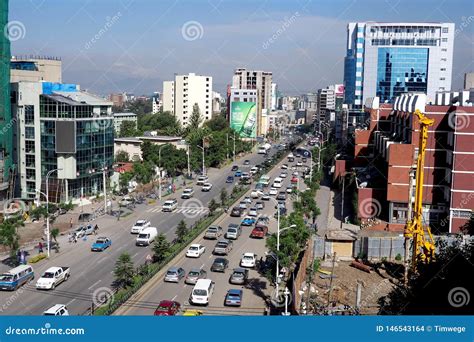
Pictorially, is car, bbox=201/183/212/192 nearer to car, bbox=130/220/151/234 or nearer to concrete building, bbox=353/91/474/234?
concrete building, bbox=353/91/474/234

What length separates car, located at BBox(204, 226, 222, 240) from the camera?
1434cm

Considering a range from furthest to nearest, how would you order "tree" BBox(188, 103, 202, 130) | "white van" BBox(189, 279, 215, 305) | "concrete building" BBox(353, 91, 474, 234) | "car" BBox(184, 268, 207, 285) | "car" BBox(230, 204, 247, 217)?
"tree" BBox(188, 103, 202, 130)
"car" BBox(230, 204, 247, 217)
"concrete building" BBox(353, 91, 474, 234)
"car" BBox(184, 268, 207, 285)
"white van" BBox(189, 279, 215, 305)

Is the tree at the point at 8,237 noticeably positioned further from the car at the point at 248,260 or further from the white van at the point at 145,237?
the car at the point at 248,260

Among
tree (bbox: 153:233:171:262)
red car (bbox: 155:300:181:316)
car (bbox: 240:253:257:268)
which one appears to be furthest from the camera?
car (bbox: 240:253:257:268)

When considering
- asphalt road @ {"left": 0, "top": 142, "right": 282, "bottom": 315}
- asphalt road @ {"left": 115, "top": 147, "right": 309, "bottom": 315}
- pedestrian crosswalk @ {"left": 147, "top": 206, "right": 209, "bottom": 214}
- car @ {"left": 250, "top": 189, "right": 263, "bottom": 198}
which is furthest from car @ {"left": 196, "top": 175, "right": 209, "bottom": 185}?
asphalt road @ {"left": 115, "top": 147, "right": 309, "bottom": 315}

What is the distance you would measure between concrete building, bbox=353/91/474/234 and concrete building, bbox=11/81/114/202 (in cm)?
913

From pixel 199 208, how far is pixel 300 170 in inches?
489

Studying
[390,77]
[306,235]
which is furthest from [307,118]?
[306,235]

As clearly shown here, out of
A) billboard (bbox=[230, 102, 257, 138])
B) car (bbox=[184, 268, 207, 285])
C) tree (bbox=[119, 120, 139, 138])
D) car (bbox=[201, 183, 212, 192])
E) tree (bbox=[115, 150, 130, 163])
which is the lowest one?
car (bbox=[184, 268, 207, 285])

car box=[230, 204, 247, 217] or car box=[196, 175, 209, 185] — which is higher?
car box=[196, 175, 209, 185]

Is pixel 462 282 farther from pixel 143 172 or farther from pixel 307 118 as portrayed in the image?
pixel 307 118

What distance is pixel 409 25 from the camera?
37219 millimetres

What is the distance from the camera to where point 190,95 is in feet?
168

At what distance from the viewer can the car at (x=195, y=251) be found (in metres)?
12.5
